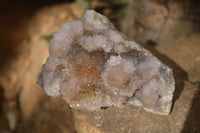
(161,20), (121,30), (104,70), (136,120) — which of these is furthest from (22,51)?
(136,120)

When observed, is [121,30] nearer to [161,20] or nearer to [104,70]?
[161,20]

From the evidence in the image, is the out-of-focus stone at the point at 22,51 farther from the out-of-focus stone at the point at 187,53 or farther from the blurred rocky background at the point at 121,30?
the out-of-focus stone at the point at 187,53

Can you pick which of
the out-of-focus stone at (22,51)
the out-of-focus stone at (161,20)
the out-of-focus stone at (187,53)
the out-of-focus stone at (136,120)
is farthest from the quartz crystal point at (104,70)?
the out-of-focus stone at (22,51)

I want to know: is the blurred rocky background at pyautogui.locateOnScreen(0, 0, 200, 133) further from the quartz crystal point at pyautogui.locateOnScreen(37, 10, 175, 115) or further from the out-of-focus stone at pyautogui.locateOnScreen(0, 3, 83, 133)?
the quartz crystal point at pyautogui.locateOnScreen(37, 10, 175, 115)

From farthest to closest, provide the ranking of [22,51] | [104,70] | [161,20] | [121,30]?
[22,51]
[161,20]
[121,30]
[104,70]

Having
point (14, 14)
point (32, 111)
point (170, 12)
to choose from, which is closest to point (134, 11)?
point (170, 12)

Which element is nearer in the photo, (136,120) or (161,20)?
(136,120)

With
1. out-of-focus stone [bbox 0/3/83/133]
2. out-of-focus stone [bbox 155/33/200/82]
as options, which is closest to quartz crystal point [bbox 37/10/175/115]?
out-of-focus stone [bbox 155/33/200/82]
